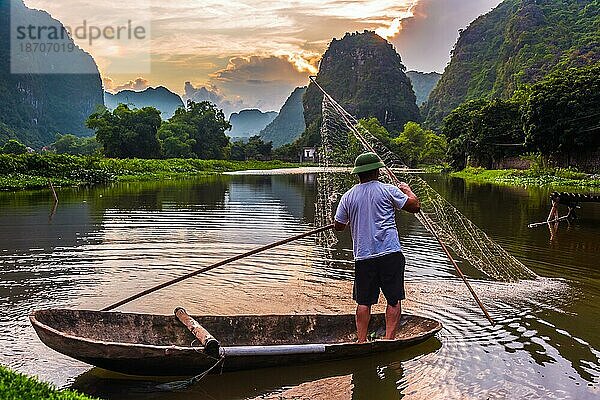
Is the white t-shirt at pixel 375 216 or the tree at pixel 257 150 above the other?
the tree at pixel 257 150

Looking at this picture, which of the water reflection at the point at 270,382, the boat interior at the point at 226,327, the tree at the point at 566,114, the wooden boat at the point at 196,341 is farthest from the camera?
the tree at the point at 566,114

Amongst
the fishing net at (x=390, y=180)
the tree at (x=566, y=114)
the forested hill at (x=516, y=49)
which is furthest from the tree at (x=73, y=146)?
the fishing net at (x=390, y=180)

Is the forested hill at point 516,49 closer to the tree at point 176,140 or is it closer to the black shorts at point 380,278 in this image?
the tree at point 176,140

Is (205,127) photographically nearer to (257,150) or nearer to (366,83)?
(257,150)

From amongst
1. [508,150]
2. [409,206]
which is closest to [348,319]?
[409,206]

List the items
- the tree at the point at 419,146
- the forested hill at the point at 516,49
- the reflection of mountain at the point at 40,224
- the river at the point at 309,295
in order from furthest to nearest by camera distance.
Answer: the tree at the point at 419,146, the forested hill at the point at 516,49, the reflection of mountain at the point at 40,224, the river at the point at 309,295

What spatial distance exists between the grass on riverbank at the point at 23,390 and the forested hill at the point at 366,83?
462ft

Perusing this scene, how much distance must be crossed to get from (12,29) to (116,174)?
133 meters

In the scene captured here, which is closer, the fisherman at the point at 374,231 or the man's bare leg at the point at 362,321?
the fisherman at the point at 374,231

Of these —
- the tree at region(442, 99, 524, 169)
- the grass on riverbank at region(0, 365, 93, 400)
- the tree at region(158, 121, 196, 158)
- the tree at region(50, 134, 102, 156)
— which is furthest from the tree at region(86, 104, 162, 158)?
the grass on riverbank at region(0, 365, 93, 400)

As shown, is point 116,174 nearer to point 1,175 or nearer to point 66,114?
point 1,175

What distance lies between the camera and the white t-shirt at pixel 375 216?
6309mm

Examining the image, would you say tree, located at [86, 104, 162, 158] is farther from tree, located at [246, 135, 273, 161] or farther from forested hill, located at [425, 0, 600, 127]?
forested hill, located at [425, 0, 600, 127]

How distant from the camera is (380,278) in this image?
645cm
